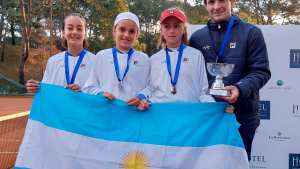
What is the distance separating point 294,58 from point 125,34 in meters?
3.29

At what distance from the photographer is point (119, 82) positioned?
485cm

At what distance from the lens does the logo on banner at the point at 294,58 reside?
717 centimetres

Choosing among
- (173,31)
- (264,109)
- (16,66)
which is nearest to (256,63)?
(173,31)

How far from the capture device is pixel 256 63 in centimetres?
442

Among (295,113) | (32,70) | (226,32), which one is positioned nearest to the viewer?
(226,32)

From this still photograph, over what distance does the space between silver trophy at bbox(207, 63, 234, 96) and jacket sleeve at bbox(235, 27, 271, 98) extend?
183 mm

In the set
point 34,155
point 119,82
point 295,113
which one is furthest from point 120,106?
point 295,113

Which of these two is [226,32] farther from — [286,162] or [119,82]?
[286,162]

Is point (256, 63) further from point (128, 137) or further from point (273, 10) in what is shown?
point (273, 10)

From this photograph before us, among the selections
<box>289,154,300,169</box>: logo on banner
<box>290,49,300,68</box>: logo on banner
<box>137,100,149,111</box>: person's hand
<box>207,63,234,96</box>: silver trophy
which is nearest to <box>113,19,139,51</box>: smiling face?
<box>137,100,149,111</box>: person's hand

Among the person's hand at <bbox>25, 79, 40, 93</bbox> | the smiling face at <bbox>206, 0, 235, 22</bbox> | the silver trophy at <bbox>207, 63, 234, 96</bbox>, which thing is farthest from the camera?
the person's hand at <bbox>25, 79, 40, 93</bbox>

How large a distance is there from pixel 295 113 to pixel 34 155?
4147mm

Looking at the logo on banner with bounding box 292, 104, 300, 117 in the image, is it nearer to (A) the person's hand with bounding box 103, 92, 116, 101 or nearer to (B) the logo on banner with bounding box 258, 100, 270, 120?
(B) the logo on banner with bounding box 258, 100, 270, 120

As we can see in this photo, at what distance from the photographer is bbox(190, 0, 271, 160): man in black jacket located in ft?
14.5
